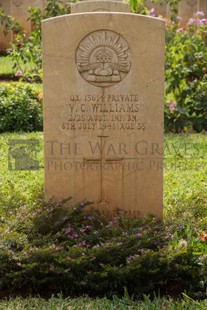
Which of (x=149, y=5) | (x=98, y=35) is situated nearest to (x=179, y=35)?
(x=98, y=35)

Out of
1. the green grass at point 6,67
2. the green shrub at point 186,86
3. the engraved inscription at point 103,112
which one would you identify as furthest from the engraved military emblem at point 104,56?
the green grass at point 6,67

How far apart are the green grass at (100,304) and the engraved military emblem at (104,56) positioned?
5.44ft

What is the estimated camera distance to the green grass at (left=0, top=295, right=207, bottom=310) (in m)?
3.63

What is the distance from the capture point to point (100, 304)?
368 centimetres

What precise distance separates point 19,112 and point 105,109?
4.51 m

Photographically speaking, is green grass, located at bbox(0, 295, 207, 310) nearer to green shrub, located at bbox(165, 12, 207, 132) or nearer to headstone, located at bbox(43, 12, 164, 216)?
headstone, located at bbox(43, 12, 164, 216)

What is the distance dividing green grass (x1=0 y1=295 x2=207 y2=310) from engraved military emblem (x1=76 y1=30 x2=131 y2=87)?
166 cm

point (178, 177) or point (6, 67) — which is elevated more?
point (6, 67)

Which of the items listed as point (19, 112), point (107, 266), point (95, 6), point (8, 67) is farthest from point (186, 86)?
point (8, 67)

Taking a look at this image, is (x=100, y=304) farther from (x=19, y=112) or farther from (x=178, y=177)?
(x=19, y=112)

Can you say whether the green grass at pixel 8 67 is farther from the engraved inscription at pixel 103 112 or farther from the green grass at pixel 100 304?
the green grass at pixel 100 304

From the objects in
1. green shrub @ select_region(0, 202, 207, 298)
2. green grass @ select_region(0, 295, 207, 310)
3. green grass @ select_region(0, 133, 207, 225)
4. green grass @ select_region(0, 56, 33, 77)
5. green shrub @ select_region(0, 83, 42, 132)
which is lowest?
green grass @ select_region(0, 295, 207, 310)

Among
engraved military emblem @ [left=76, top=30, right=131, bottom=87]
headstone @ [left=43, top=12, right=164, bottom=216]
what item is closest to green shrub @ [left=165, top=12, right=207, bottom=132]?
headstone @ [left=43, top=12, right=164, bottom=216]

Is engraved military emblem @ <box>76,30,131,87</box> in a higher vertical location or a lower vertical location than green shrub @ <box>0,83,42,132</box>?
higher
